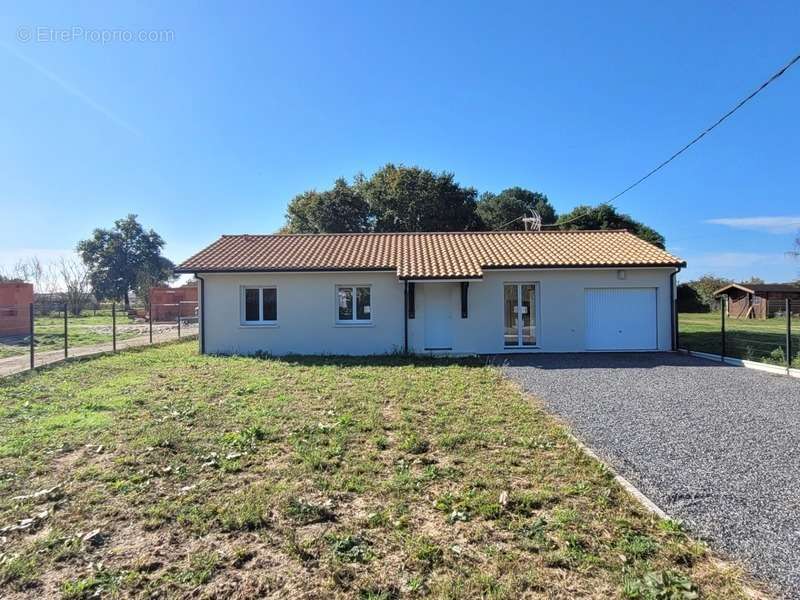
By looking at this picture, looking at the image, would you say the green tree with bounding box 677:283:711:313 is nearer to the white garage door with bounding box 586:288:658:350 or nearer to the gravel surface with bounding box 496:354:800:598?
the white garage door with bounding box 586:288:658:350

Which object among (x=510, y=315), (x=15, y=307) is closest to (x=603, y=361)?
(x=510, y=315)

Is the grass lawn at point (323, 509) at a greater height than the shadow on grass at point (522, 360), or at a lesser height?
lesser

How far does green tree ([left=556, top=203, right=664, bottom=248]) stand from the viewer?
3981 centimetres

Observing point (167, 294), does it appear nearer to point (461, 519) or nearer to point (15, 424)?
point (15, 424)

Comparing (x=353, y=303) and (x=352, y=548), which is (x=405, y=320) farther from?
(x=352, y=548)

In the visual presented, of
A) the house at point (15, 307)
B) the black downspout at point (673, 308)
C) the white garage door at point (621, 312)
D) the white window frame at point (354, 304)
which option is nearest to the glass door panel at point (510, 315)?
the white garage door at point (621, 312)

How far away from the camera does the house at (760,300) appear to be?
37500mm

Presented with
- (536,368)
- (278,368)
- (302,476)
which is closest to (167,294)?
(278,368)

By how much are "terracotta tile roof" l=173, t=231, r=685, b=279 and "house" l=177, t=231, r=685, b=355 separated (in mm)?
102

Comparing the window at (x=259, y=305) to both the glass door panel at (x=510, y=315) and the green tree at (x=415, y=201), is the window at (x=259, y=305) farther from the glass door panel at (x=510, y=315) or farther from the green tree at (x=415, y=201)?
the green tree at (x=415, y=201)

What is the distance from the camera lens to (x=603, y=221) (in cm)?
3997

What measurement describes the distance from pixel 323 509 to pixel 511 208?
143ft

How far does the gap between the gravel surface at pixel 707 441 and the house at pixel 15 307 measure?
2204 centimetres

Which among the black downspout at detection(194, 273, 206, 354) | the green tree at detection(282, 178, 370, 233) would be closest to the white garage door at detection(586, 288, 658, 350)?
the black downspout at detection(194, 273, 206, 354)
